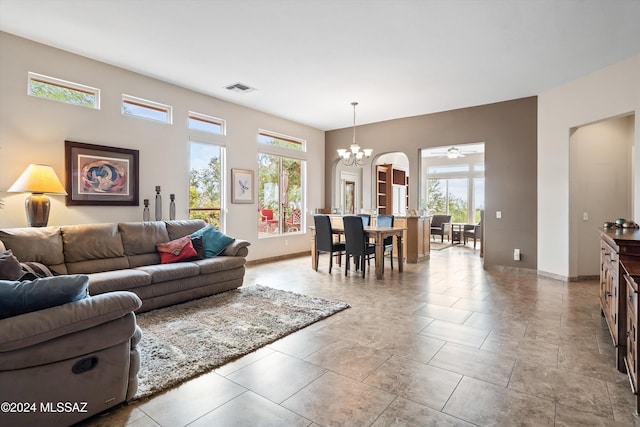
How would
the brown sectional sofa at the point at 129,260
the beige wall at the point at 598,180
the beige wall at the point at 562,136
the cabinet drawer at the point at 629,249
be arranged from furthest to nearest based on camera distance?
the beige wall at the point at 598,180
the beige wall at the point at 562,136
the brown sectional sofa at the point at 129,260
the cabinet drawer at the point at 629,249

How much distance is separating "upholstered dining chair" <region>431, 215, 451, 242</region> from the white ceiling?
5286 mm

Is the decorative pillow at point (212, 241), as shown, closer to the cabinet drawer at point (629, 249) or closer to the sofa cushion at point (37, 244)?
the sofa cushion at point (37, 244)

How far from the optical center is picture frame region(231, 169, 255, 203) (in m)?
6.13

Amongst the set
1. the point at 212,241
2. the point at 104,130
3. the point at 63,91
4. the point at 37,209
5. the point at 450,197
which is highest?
the point at 63,91

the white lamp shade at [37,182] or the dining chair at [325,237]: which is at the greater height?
the white lamp shade at [37,182]

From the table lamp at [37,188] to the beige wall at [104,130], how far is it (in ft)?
1.04

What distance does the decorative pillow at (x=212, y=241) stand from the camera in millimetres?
4516

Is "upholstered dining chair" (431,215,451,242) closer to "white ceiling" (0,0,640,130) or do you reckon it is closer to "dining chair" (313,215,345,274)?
"white ceiling" (0,0,640,130)

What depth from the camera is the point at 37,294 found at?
163cm

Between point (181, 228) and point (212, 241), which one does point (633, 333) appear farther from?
point (181, 228)

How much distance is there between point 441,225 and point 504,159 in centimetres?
453

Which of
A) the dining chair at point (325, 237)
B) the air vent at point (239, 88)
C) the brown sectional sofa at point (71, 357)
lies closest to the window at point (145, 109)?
the air vent at point (239, 88)

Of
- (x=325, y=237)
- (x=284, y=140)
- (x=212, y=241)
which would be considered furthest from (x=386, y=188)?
(x=212, y=241)

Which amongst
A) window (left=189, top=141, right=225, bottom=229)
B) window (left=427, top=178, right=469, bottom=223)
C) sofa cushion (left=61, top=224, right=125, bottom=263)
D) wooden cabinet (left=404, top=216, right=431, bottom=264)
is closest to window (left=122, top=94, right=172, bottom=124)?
window (left=189, top=141, right=225, bottom=229)
